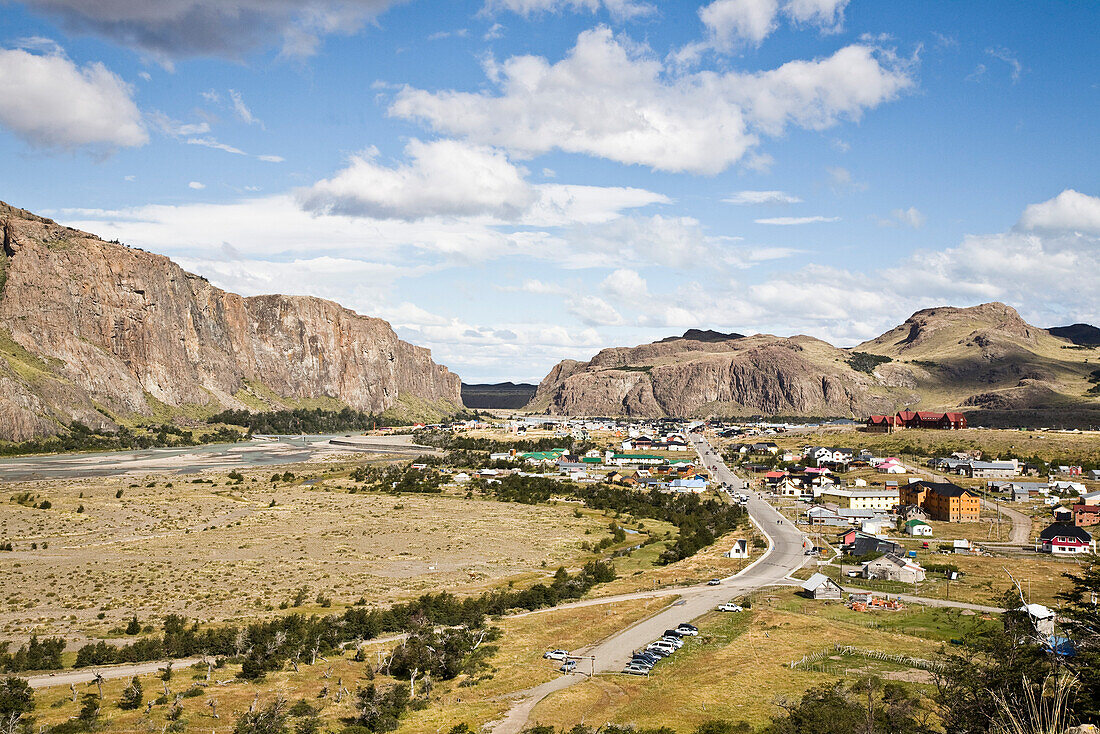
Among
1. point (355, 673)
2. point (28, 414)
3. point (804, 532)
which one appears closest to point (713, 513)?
point (804, 532)

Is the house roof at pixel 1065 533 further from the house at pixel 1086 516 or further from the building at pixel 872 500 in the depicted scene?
the building at pixel 872 500

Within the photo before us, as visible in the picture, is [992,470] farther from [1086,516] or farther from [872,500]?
[1086,516]

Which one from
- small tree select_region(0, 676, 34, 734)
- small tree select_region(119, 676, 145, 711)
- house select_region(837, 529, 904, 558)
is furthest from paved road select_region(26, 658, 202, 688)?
house select_region(837, 529, 904, 558)

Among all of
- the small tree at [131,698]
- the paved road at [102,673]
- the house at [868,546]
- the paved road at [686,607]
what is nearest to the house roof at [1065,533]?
the house at [868,546]

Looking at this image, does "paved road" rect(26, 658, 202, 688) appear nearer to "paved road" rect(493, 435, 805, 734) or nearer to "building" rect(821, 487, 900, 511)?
"paved road" rect(493, 435, 805, 734)

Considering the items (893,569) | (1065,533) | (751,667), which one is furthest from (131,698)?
(1065,533)

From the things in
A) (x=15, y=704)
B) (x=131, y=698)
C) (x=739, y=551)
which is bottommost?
(x=131, y=698)
